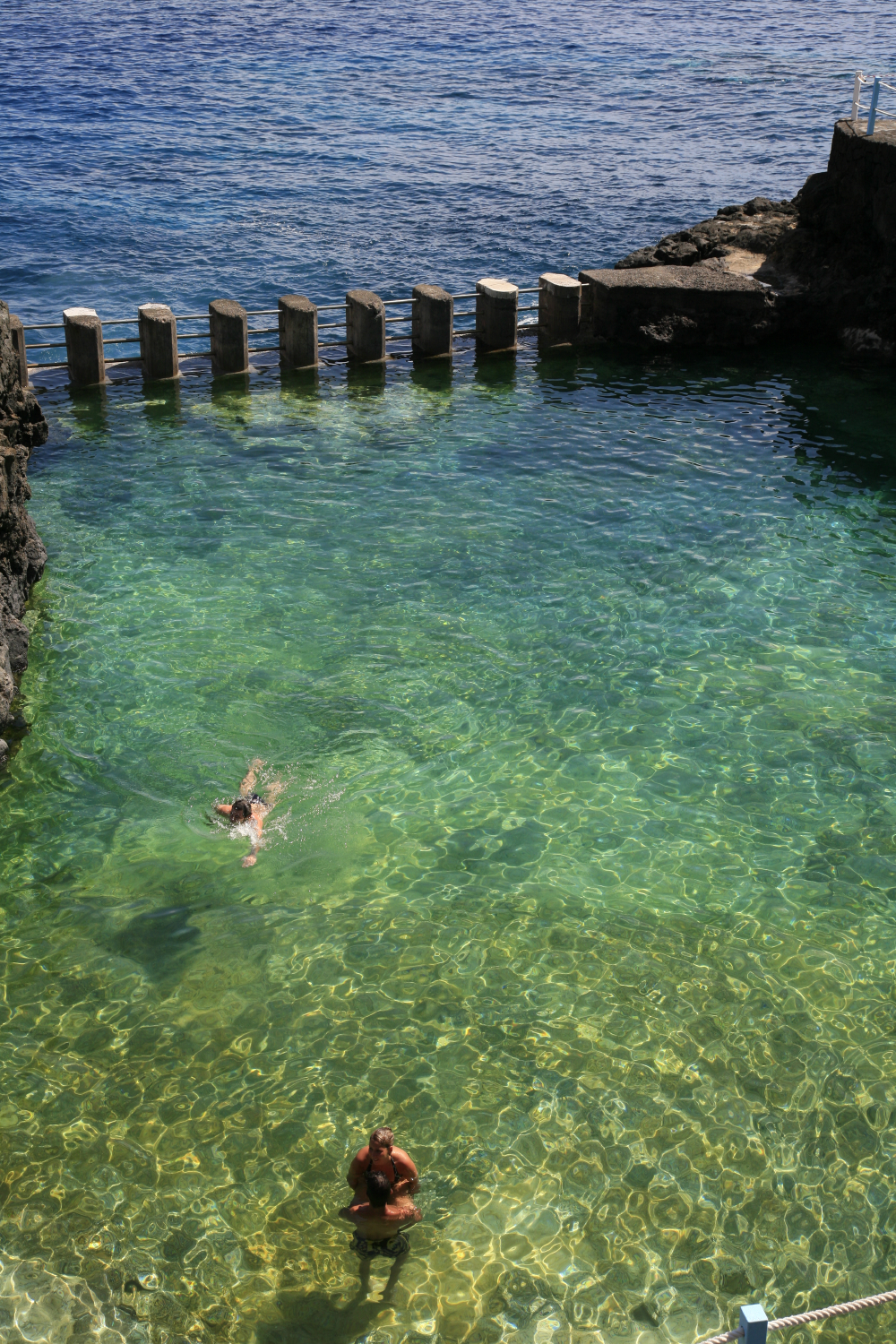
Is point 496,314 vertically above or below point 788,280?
below

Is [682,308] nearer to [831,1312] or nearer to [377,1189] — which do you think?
[377,1189]

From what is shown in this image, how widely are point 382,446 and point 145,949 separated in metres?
12.3

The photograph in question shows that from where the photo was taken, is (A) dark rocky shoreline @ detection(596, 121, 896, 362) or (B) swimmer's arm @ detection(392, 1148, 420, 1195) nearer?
(B) swimmer's arm @ detection(392, 1148, 420, 1195)

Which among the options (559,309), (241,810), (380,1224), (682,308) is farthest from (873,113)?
(380,1224)

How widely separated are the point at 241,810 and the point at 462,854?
7.35 ft

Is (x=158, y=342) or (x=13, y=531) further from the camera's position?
(x=158, y=342)

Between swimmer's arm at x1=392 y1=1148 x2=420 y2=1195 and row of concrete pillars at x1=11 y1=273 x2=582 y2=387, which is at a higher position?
row of concrete pillars at x1=11 y1=273 x2=582 y2=387

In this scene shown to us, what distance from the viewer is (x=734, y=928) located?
10.7 metres

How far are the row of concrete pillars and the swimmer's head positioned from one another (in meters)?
12.2

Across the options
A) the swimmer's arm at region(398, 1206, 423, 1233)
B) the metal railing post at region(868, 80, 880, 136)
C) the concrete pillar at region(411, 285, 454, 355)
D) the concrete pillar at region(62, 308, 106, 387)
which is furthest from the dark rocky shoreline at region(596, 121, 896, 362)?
the swimmer's arm at region(398, 1206, 423, 1233)

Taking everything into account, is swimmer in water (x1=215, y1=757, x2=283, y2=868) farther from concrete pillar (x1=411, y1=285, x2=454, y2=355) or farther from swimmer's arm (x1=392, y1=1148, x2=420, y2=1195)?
concrete pillar (x1=411, y1=285, x2=454, y2=355)

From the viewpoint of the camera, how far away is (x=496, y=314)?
971 inches

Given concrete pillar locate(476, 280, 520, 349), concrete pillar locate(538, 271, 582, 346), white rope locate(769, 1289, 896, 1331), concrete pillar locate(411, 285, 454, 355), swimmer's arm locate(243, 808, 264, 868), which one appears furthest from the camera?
concrete pillar locate(538, 271, 582, 346)

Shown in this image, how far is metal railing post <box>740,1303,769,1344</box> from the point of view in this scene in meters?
5.03
